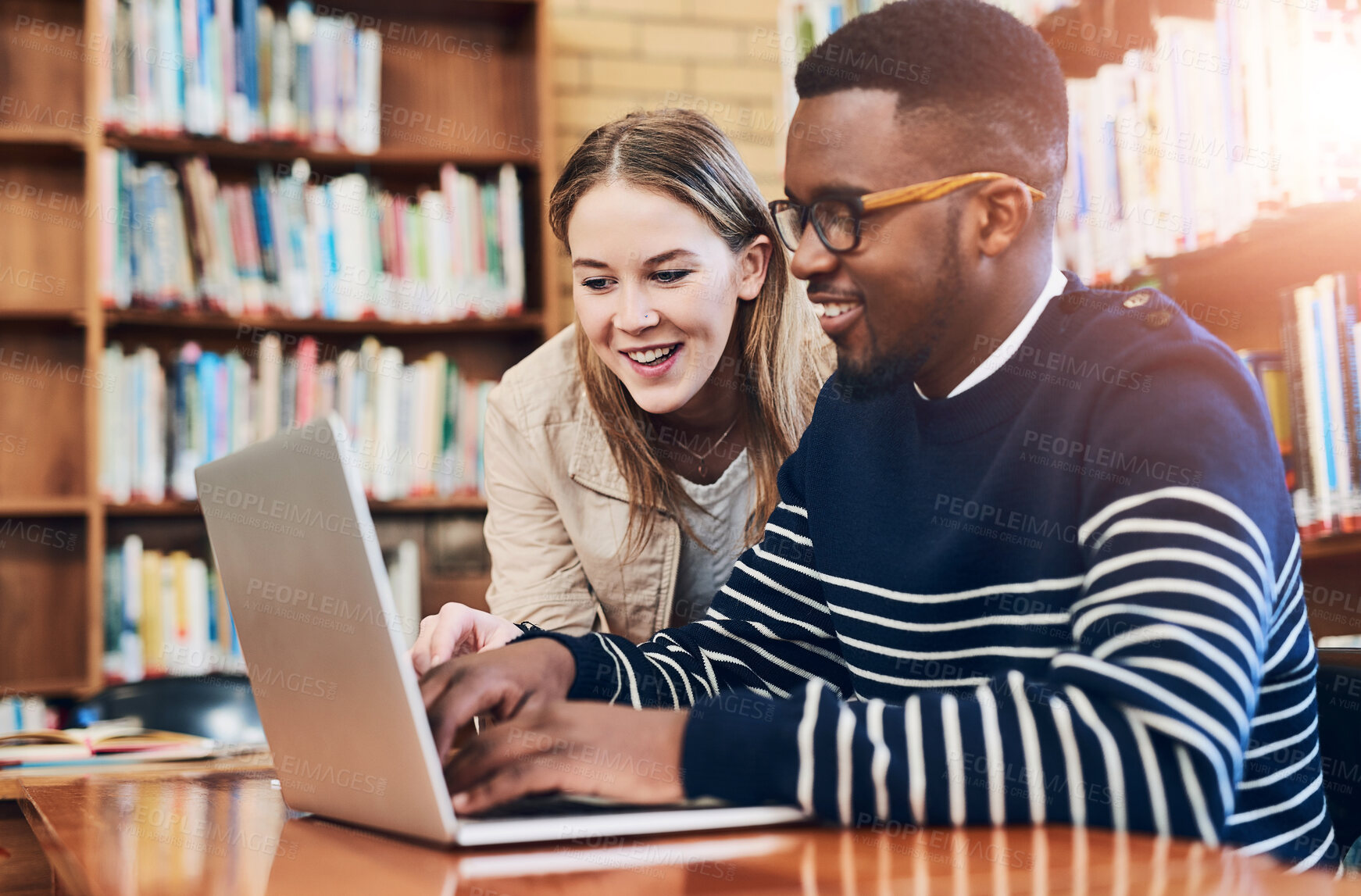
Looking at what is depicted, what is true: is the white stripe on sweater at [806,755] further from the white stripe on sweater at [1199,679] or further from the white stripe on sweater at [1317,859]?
the white stripe on sweater at [1317,859]

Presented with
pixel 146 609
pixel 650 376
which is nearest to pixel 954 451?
pixel 650 376

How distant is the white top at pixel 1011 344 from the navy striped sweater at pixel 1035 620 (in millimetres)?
13

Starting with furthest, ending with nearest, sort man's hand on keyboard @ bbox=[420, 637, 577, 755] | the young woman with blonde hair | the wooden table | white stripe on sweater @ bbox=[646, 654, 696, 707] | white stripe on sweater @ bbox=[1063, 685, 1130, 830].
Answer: the young woman with blonde hair
white stripe on sweater @ bbox=[646, 654, 696, 707]
man's hand on keyboard @ bbox=[420, 637, 577, 755]
white stripe on sweater @ bbox=[1063, 685, 1130, 830]
the wooden table

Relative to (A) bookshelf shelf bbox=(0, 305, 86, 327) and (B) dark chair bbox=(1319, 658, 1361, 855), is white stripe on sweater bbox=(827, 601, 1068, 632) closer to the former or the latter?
(B) dark chair bbox=(1319, 658, 1361, 855)

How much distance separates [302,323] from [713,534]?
1401mm

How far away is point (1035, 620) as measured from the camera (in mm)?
856

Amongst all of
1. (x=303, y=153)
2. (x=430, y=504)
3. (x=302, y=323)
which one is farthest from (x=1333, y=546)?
(x=303, y=153)

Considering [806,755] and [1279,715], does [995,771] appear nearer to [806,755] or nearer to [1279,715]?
[806,755]

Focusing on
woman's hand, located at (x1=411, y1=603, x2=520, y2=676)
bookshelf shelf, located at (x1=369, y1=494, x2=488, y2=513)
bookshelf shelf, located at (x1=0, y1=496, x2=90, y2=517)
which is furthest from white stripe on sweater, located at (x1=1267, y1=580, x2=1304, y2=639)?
bookshelf shelf, located at (x1=0, y1=496, x2=90, y2=517)

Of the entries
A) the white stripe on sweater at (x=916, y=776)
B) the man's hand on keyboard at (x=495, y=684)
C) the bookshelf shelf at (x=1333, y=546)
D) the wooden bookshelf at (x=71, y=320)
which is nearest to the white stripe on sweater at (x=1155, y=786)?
the white stripe on sweater at (x=916, y=776)

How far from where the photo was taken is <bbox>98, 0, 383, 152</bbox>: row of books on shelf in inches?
102

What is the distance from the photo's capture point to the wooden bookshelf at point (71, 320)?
2.60 m

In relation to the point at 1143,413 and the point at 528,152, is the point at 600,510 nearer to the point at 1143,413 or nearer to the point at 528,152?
Answer: the point at 1143,413

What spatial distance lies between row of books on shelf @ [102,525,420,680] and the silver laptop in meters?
1.84
